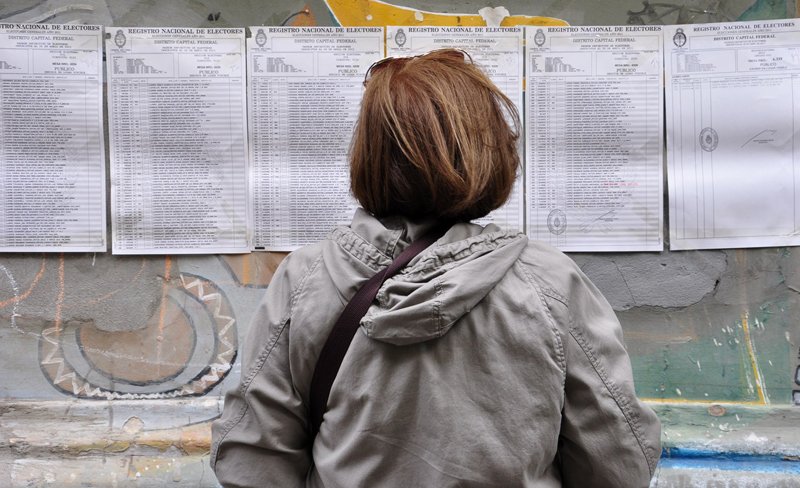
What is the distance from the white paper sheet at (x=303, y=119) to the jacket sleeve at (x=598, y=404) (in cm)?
164

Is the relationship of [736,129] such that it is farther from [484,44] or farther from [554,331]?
[554,331]

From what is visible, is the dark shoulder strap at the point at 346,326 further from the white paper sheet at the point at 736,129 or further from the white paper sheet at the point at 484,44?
the white paper sheet at the point at 736,129

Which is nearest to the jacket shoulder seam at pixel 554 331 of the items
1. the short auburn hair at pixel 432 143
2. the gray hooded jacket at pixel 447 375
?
the gray hooded jacket at pixel 447 375

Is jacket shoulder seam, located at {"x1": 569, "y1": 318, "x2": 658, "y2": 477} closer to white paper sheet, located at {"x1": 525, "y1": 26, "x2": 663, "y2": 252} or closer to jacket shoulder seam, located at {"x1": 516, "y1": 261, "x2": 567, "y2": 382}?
jacket shoulder seam, located at {"x1": 516, "y1": 261, "x2": 567, "y2": 382}

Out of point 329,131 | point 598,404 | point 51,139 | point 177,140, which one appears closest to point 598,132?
point 329,131

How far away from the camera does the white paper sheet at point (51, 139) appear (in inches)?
112

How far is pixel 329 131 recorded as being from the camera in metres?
2.83

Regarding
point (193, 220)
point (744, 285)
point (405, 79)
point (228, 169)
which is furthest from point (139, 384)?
point (744, 285)

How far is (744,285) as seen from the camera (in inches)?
113

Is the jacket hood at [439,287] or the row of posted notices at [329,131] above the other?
the row of posted notices at [329,131]

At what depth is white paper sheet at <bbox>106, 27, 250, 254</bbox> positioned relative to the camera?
2832mm

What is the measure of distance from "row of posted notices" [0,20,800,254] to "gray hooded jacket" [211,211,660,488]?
1.55 meters

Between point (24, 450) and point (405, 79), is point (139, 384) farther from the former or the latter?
point (405, 79)

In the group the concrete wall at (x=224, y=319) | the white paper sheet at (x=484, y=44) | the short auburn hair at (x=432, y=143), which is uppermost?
the white paper sheet at (x=484, y=44)
